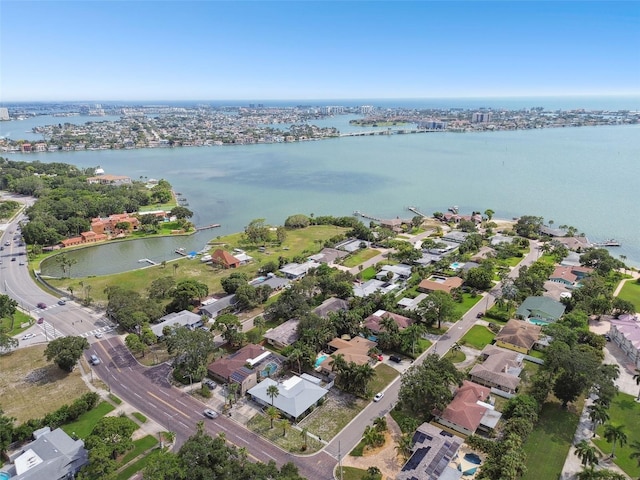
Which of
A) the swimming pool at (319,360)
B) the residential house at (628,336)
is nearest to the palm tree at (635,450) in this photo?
the residential house at (628,336)

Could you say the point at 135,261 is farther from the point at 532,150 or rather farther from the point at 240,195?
the point at 532,150

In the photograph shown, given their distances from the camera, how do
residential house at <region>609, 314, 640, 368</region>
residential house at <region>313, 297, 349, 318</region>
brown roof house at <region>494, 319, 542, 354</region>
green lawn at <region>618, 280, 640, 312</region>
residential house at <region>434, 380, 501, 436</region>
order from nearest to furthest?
residential house at <region>434, 380, 501, 436</region>
residential house at <region>609, 314, 640, 368</region>
brown roof house at <region>494, 319, 542, 354</region>
residential house at <region>313, 297, 349, 318</region>
green lawn at <region>618, 280, 640, 312</region>

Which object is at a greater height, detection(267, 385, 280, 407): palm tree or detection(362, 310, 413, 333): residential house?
detection(267, 385, 280, 407): palm tree

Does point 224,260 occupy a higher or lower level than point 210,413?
higher

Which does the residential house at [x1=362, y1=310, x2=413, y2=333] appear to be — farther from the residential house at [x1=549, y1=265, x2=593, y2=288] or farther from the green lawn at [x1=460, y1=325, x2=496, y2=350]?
the residential house at [x1=549, y1=265, x2=593, y2=288]

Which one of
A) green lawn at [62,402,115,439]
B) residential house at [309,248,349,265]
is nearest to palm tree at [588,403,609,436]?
green lawn at [62,402,115,439]

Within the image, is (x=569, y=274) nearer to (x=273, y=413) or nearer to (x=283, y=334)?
(x=283, y=334)

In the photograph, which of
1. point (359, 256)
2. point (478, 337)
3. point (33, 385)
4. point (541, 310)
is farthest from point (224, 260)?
point (541, 310)
